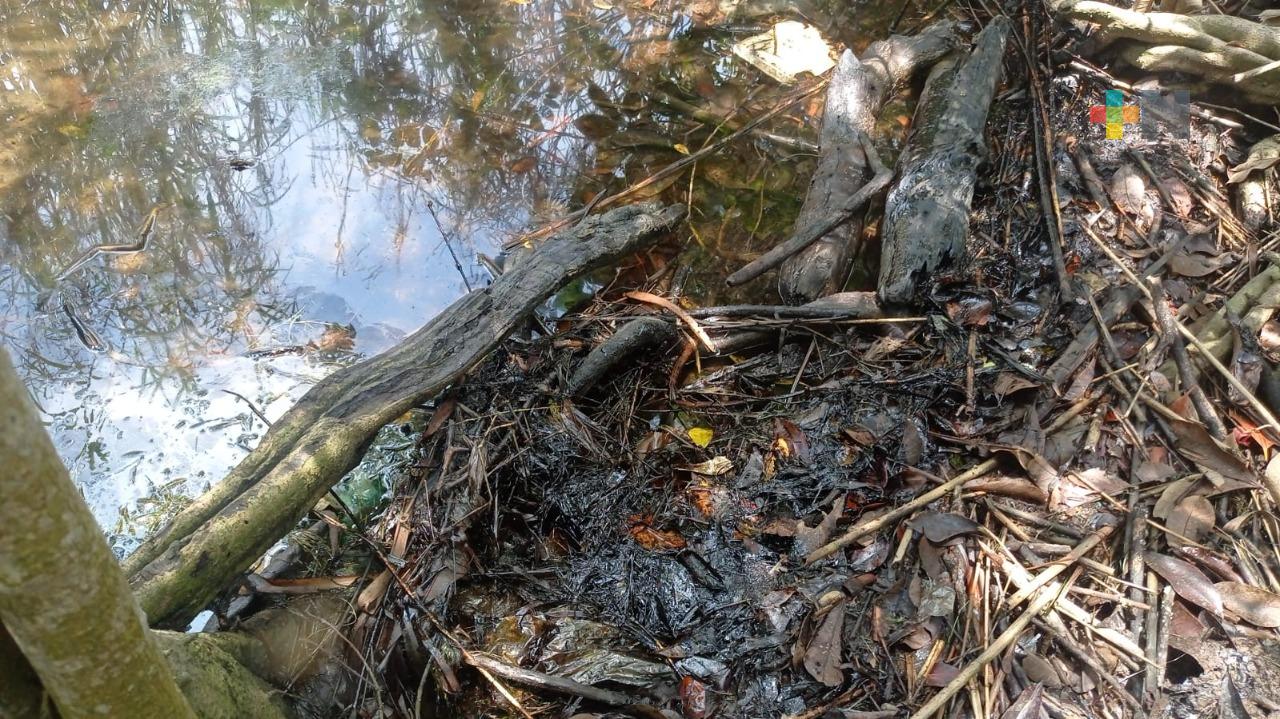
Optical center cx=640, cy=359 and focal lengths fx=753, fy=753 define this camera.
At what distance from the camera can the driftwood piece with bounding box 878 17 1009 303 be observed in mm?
3240

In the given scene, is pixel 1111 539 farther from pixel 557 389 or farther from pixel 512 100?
pixel 512 100

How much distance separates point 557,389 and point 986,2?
12.6ft

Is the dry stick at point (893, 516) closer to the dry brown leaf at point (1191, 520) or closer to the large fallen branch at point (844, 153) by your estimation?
the dry brown leaf at point (1191, 520)

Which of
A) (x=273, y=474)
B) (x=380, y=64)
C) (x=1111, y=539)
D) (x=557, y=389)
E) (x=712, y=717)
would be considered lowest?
(x=1111, y=539)

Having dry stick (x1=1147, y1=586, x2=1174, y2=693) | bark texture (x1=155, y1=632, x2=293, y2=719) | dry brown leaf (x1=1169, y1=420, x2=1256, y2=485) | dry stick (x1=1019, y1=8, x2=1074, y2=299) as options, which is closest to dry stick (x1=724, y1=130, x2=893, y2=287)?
dry stick (x1=1019, y1=8, x2=1074, y2=299)

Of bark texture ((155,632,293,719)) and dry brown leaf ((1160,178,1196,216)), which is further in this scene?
dry brown leaf ((1160,178,1196,216))

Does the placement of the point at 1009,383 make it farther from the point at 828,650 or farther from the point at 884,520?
the point at 828,650

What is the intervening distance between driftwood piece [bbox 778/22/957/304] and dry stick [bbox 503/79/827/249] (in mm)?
414

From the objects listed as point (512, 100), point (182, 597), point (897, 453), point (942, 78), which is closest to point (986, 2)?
point (942, 78)

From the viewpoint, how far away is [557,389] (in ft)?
10.2

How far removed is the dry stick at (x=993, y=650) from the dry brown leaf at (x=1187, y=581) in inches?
10.3

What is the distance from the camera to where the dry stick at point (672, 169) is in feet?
13.4

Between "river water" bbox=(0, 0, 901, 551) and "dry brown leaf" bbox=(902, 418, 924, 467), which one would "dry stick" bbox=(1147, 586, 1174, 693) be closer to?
"dry brown leaf" bbox=(902, 418, 924, 467)

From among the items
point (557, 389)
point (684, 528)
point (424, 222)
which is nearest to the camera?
point (684, 528)
